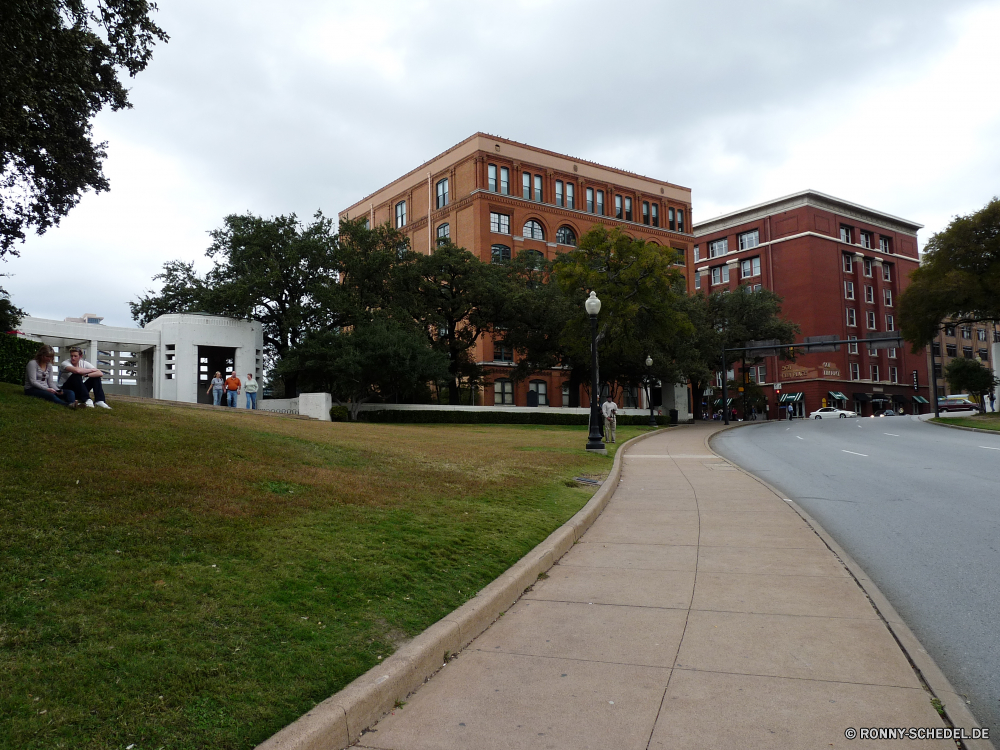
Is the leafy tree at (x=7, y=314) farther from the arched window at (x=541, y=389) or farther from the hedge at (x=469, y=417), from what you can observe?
the arched window at (x=541, y=389)

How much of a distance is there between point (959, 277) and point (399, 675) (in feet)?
165

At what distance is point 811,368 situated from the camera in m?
76.4

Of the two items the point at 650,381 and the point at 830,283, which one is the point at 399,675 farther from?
the point at 830,283

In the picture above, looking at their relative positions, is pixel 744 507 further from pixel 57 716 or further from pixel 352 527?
pixel 57 716

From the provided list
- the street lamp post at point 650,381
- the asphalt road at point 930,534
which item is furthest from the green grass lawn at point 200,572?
the street lamp post at point 650,381

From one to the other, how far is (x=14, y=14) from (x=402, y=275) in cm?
3087

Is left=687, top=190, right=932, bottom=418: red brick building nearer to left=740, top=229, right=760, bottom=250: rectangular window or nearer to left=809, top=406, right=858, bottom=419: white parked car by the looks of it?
left=740, top=229, right=760, bottom=250: rectangular window

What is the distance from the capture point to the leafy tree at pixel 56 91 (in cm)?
1009

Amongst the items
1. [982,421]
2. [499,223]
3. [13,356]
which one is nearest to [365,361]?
[13,356]

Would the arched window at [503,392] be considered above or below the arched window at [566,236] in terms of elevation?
below

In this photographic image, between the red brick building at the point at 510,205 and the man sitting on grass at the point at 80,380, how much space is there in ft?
128

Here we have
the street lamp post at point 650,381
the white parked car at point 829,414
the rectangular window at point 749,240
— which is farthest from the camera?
the rectangular window at point 749,240

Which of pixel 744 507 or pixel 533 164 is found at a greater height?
pixel 533 164

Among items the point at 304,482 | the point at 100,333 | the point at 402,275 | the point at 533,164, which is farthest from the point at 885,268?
the point at 304,482
